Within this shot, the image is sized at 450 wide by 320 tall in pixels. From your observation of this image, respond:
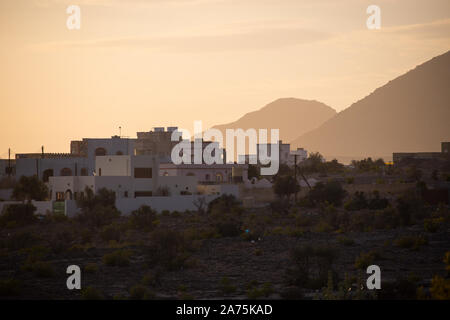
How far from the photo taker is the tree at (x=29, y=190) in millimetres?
58094

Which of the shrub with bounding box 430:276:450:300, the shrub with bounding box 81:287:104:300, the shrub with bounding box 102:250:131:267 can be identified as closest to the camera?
the shrub with bounding box 430:276:450:300

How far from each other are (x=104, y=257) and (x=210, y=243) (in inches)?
322

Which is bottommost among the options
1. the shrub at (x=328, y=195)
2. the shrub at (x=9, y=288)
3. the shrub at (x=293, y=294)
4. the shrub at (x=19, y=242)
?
the shrub at (x=9, y=288)

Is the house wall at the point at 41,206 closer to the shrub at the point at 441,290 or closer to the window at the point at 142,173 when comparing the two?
the window at the point at 142,173

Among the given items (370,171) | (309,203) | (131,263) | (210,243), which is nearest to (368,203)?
(309,203)

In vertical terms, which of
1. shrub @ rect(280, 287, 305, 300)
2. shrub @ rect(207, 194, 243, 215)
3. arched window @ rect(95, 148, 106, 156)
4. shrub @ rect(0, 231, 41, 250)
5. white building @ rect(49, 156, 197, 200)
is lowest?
shrub @ rect(280, 287, 305, 300)

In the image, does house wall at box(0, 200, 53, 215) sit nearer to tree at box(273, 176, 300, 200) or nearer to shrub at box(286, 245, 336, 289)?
tree at box(273, 176, 300, 200)

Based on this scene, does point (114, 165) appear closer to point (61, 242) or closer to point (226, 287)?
point (61, 242)

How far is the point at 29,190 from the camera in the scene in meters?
58.4

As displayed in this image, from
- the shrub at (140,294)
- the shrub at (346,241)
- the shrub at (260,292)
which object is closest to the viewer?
the shrub at (140,294)

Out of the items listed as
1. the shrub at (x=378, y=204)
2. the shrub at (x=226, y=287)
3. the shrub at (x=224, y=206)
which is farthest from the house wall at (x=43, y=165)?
→ the shrub at (x=226, y=287)

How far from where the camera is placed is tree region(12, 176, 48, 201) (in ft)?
191

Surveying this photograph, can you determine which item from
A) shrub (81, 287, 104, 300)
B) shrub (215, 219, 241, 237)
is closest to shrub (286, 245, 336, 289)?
shrub (81, 287, 104, 300)
